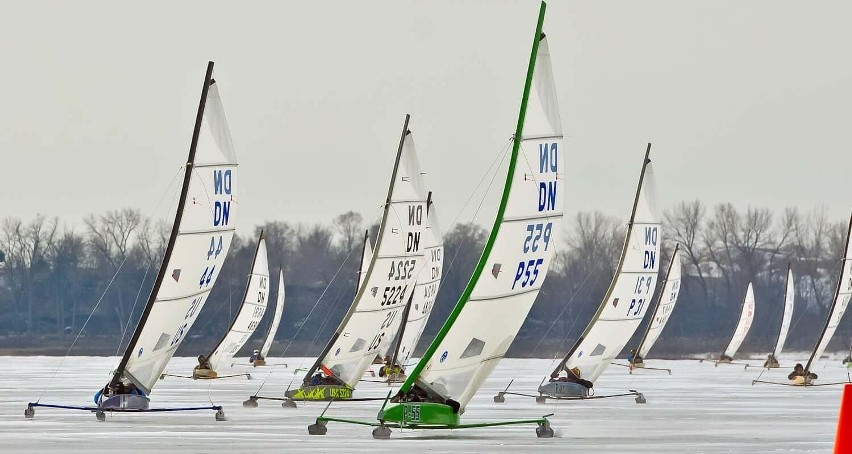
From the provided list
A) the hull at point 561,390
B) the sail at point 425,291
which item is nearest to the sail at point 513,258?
the hull at point 561,390

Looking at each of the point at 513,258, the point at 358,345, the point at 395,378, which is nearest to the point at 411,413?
the point at 513,258

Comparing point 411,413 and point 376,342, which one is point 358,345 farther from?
point 411,413

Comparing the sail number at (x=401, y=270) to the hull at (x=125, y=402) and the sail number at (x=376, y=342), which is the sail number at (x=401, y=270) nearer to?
the sail number at (x=376, y=342)

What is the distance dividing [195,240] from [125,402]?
351cm

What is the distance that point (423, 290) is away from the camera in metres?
50.4

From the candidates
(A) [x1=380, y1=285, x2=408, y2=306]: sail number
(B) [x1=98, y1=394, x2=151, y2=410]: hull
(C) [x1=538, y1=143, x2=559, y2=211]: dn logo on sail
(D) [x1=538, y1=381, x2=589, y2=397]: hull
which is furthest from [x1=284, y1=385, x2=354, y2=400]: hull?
(C) [x1=538, y1=143, x2=559, y2=211]: dn logo on sail

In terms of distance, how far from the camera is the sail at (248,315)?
59344 mm

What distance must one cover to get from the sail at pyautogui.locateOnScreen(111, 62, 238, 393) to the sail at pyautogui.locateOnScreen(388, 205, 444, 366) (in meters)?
16.6

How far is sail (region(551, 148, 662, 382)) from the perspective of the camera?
132 feet

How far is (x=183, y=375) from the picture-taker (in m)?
57.5

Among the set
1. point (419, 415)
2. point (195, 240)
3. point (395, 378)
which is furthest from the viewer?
point (395, 378)

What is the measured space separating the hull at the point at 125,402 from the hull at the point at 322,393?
480 cm

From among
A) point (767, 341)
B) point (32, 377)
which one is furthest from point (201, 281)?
point (767, 341)

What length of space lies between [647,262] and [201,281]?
1374 centimetres
